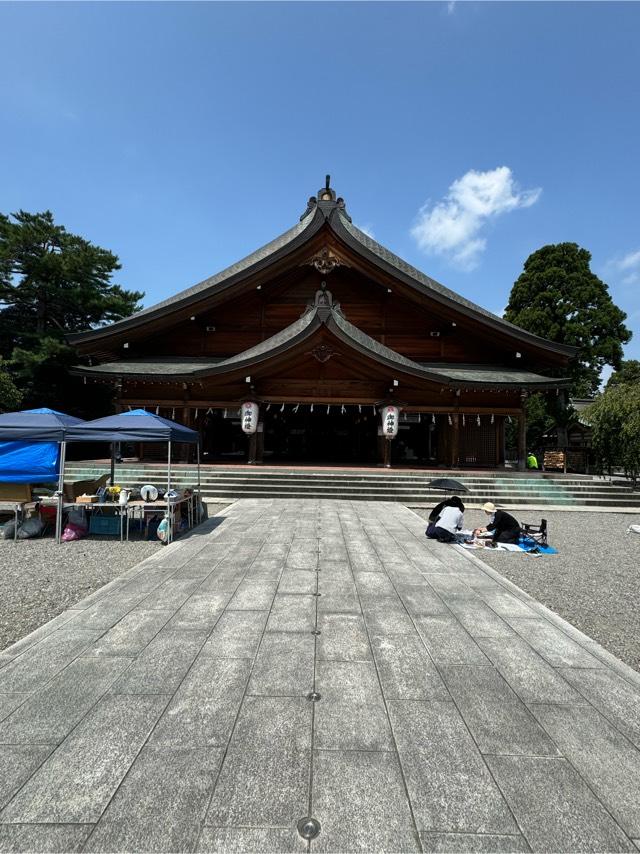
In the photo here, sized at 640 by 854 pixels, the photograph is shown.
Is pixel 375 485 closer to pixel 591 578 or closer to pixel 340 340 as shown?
pixel 340 340

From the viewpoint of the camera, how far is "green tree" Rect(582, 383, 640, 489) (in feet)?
59.7

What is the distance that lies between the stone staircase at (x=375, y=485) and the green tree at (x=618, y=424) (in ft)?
20.3

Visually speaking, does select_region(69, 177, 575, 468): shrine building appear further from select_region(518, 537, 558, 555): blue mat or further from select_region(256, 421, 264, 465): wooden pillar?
select_region(518, 537, 558, 555): blue mat

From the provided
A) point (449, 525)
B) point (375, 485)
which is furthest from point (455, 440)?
point (449, 525)

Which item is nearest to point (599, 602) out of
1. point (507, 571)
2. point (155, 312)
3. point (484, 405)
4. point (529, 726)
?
point (507, 571)

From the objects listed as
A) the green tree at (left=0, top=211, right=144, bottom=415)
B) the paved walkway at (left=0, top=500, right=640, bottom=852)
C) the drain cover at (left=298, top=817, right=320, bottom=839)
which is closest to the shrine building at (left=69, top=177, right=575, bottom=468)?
the green tree at (left=0, top=211, right=144, bottom=415)

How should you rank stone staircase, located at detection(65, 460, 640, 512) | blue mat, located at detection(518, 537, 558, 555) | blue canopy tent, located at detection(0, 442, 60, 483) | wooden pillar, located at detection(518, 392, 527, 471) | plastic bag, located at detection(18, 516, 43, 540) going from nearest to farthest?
blue mat, located at detection(518, 537, 558, 555)
plastic bag, located at detection(18, 516, 43, 540)
blue canopy tent, located at detection(0, 442, 60, 483)
stone staircase, located at detection(65, 460, 640, 512)
wooden pillar, located at detection(518, 392, 527, 471)

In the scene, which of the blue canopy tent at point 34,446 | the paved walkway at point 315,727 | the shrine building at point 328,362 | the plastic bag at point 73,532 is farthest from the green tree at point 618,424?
the blue canopy tent at point 34,446

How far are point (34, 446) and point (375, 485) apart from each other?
30.3 ft

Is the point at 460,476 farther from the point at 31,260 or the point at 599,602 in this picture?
the point at 31,260

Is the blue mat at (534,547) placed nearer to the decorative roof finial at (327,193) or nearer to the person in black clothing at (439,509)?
the person in black clothing at (439,509)

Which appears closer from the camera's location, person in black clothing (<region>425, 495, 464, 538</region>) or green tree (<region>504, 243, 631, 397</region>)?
person in black clothing (<region>425, 495, 464, 538</region>)

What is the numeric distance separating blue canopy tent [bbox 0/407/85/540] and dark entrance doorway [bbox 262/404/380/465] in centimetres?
1275

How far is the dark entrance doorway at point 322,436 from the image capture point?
20375mm
